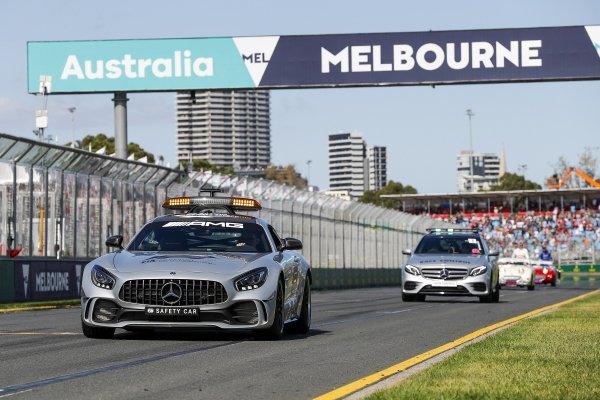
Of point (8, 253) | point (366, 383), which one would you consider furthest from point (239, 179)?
point (366, 383)

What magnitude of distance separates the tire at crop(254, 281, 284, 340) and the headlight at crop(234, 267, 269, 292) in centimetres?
28

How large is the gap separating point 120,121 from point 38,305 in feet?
54.4

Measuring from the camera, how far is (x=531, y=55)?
40.4m

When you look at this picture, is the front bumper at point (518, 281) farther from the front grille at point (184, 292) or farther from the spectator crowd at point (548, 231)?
the spectator crowd at point (548, 231)

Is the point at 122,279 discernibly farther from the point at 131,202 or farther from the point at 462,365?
the point at 131,202

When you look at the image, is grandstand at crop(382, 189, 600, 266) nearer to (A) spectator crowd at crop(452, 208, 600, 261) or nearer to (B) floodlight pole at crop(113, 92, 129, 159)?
(A) spectator crowd at crop(452, 208, 600, 261)

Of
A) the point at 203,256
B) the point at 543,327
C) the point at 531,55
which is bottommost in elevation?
the point at 543,327

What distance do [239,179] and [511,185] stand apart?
15531 centimetres

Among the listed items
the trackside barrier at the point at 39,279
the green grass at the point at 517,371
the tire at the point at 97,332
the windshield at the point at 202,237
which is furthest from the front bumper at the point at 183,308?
the trackside barrier at the point at 39,279

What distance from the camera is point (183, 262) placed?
1312cm

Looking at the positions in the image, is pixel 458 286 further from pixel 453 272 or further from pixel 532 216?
pixel 532 216

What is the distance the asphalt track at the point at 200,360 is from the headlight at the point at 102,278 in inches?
22.3

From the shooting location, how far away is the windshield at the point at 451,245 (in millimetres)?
28000

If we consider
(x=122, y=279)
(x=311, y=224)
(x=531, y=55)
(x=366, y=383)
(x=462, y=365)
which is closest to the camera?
(x=366, y=383)
